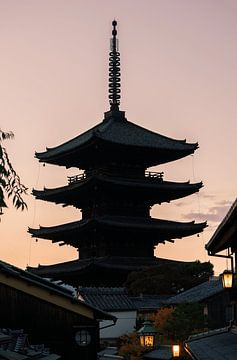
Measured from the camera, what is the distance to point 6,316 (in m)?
24.7

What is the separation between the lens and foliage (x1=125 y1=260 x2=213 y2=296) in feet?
167

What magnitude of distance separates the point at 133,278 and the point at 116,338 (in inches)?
310

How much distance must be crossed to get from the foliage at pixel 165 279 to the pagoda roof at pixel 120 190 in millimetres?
7634

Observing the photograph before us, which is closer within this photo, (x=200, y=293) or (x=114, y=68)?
(x=200, y=293)

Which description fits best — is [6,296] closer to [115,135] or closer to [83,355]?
[83,355]

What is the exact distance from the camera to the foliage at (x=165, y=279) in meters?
51.0

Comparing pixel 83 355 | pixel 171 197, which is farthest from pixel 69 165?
pixel 83 355

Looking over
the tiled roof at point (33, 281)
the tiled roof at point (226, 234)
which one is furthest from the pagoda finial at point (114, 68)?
the tiled roof at point (226, 234)

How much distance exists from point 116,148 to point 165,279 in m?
13.7

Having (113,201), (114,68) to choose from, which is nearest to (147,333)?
(113,201)

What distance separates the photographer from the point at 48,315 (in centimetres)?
2562

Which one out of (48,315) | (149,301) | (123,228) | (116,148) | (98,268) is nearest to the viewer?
(48,315)

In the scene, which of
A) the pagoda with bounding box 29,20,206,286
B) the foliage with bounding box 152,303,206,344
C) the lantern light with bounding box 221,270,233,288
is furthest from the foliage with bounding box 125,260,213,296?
the lantern light with bounding box 221,270,233,288

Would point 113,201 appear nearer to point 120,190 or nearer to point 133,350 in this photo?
point 120,190
